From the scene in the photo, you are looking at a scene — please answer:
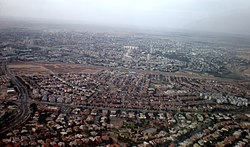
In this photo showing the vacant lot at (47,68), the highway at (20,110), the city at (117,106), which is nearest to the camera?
the city at (117,106)

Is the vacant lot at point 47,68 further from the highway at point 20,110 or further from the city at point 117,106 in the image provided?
the highway at point 20,110

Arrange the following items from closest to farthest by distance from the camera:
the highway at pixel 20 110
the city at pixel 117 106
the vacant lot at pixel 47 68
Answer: the city at pixel 117 106
the highway at pixel 20 110
the vacant lot at pixel 47 68

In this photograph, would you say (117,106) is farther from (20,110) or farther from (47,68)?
(47,68)

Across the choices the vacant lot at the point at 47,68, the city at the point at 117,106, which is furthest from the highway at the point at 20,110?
the vacant lot at the point at 47,68

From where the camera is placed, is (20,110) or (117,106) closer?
(20,110)

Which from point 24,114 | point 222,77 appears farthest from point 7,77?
point 222,77

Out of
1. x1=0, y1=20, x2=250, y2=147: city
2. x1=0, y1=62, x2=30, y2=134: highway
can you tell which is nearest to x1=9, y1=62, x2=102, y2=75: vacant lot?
x1=0, y1=20, x2=250, y2=147: city

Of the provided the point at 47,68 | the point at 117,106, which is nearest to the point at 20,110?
the point at 117,106

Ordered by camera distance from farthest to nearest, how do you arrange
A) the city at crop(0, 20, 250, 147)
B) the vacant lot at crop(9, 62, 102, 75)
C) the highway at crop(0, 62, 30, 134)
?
1. the vacant lot at crop(9, 62, 102, 75)
2. the highway at crop(0, 62, 30, 134)
3. the city at crop(0, 20, 250, 147)

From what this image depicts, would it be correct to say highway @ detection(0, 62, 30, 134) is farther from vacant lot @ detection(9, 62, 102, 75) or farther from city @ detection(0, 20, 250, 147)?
vacant lot @ detection(9, 62, 102, 75)

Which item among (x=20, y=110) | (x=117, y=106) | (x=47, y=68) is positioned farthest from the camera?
(x=47, y=68)

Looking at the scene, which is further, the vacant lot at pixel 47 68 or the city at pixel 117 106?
the vacant lot at pixel 47 68
